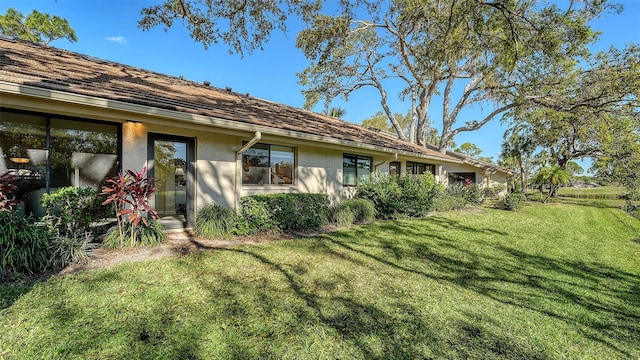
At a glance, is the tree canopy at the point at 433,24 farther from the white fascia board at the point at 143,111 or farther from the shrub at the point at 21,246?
the shrub at the point at 21,246

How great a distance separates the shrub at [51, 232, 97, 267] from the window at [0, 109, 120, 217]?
1.08 m

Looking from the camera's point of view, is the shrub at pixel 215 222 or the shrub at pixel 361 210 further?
the shrub at pixel 361 210

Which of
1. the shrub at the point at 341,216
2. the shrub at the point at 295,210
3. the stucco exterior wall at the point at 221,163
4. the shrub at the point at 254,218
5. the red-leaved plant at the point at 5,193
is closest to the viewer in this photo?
the red-leaved plant at the point at 5,193

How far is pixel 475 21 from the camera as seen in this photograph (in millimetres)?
6527

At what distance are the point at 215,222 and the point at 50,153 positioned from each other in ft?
10.8

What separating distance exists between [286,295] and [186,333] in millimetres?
1289

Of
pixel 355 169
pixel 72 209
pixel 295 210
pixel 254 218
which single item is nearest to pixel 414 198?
pixel 355 169

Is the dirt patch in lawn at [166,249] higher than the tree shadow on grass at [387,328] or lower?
higher

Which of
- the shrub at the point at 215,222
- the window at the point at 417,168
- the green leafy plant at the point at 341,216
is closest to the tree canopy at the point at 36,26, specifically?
the shrub at the point at 215,222

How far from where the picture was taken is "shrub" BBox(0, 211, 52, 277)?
3.79 metres

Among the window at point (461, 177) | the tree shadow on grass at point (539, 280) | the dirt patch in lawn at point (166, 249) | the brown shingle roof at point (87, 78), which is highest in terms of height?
the brown shingle roof at point (87, 78)

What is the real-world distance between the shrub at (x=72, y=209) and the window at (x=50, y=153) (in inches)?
28.2

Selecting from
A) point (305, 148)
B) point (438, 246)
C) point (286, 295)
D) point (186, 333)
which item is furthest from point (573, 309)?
point (305, 148)

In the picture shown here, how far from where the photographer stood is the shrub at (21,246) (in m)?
3.79
